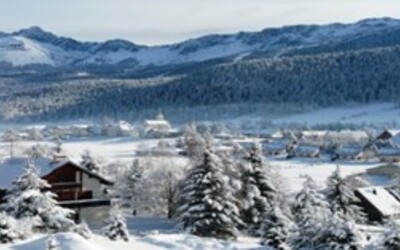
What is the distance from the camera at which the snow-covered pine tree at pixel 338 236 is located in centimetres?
3219

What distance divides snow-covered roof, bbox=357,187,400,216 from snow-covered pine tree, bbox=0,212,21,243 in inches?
1226

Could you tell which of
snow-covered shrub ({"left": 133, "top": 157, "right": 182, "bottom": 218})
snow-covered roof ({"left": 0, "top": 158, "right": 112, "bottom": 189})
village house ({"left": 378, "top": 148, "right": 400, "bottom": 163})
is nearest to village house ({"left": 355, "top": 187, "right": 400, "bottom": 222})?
snow-covered shrub ({"left": 133, "top": 157, "right": 182, "bottom": 218})

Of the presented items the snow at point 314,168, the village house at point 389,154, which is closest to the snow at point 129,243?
the snow at point 314,168

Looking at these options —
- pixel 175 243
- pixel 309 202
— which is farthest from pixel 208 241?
pixel 309 202

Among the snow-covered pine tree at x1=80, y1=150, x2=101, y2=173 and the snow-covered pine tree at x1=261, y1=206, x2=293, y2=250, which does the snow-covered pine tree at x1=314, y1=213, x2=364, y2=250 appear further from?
the snow-covered pine tree at x1=80, y1=150, x2=101, y2=173

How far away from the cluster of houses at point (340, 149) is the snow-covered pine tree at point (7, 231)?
3684 inches

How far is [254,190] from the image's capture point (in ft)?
157

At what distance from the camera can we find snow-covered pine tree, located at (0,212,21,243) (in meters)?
29.4

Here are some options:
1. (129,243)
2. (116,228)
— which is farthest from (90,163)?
(129,243)

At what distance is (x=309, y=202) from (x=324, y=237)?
6.91 m

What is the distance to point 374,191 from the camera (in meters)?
59.2

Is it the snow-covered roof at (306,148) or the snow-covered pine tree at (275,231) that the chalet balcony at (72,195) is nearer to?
the snow-covered pine tree at (275,231)

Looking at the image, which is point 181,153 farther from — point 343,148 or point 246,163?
point 246,163

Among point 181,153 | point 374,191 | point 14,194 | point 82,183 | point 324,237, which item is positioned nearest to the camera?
point 324,237
